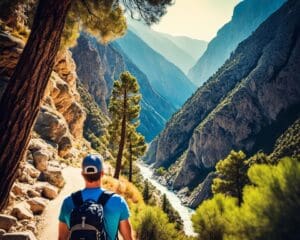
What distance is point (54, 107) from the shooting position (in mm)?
26672

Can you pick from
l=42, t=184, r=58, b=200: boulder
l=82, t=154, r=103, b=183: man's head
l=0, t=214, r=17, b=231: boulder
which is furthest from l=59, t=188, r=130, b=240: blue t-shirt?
l=42, t=184, r=58, b=200: boulder

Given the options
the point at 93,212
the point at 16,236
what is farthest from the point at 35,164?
the point at 93,212

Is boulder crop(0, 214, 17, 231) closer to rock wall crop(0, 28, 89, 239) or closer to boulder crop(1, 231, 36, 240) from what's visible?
rock wall crop(0, 28, 89, 239)

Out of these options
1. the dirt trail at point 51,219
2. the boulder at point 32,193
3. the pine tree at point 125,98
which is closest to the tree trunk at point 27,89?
the dirt trail at point 51,219

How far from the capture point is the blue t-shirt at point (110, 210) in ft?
10.3

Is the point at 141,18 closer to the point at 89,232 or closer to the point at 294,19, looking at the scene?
the point at 89,232

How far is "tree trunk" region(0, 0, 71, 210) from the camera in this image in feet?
15.4

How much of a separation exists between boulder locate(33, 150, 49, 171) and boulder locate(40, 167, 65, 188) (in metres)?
0.28

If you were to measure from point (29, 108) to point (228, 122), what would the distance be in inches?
5583

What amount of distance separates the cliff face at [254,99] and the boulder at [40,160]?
11158cm

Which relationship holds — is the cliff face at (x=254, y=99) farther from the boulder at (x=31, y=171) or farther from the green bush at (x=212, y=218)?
the green bush at (x=212, y=218)

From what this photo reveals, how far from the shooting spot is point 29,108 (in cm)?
493

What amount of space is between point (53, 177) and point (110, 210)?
11137 mm

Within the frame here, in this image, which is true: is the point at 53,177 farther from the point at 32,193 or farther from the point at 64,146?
the point at 64,146
